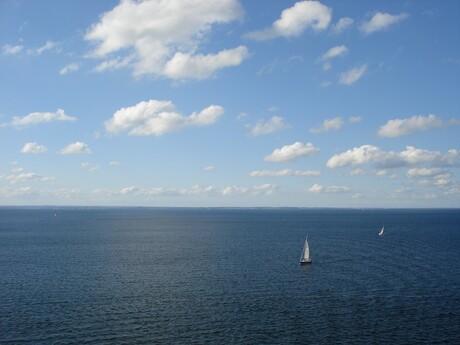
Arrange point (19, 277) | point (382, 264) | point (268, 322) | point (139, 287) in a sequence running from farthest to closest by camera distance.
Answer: point (382, 264) → point (19, 277) → point (139, 287) → point (268, 322)

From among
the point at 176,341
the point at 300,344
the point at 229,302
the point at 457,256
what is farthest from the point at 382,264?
the point at 176,341

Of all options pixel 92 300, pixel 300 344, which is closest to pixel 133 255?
pixel 92 300

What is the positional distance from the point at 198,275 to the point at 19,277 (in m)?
40.9

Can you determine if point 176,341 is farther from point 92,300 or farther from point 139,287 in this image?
point 139,287

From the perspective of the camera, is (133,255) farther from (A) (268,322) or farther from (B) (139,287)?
(A) (268,322)

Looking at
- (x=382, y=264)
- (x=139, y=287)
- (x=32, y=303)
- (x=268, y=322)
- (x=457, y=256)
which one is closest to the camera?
(x=268, y=322)

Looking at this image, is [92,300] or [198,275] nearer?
[92,300]

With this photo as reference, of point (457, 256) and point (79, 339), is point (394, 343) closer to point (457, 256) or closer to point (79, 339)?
point (79, 339)

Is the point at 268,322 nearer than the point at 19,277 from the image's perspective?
Yes

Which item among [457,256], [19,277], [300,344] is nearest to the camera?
[300,344]

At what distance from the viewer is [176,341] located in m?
58.9

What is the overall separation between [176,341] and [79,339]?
13.5 meters

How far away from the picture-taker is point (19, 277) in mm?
96500

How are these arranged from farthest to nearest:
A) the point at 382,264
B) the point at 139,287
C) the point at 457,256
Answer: the point at 457,256, the point at 382,264, the point at 139,287
